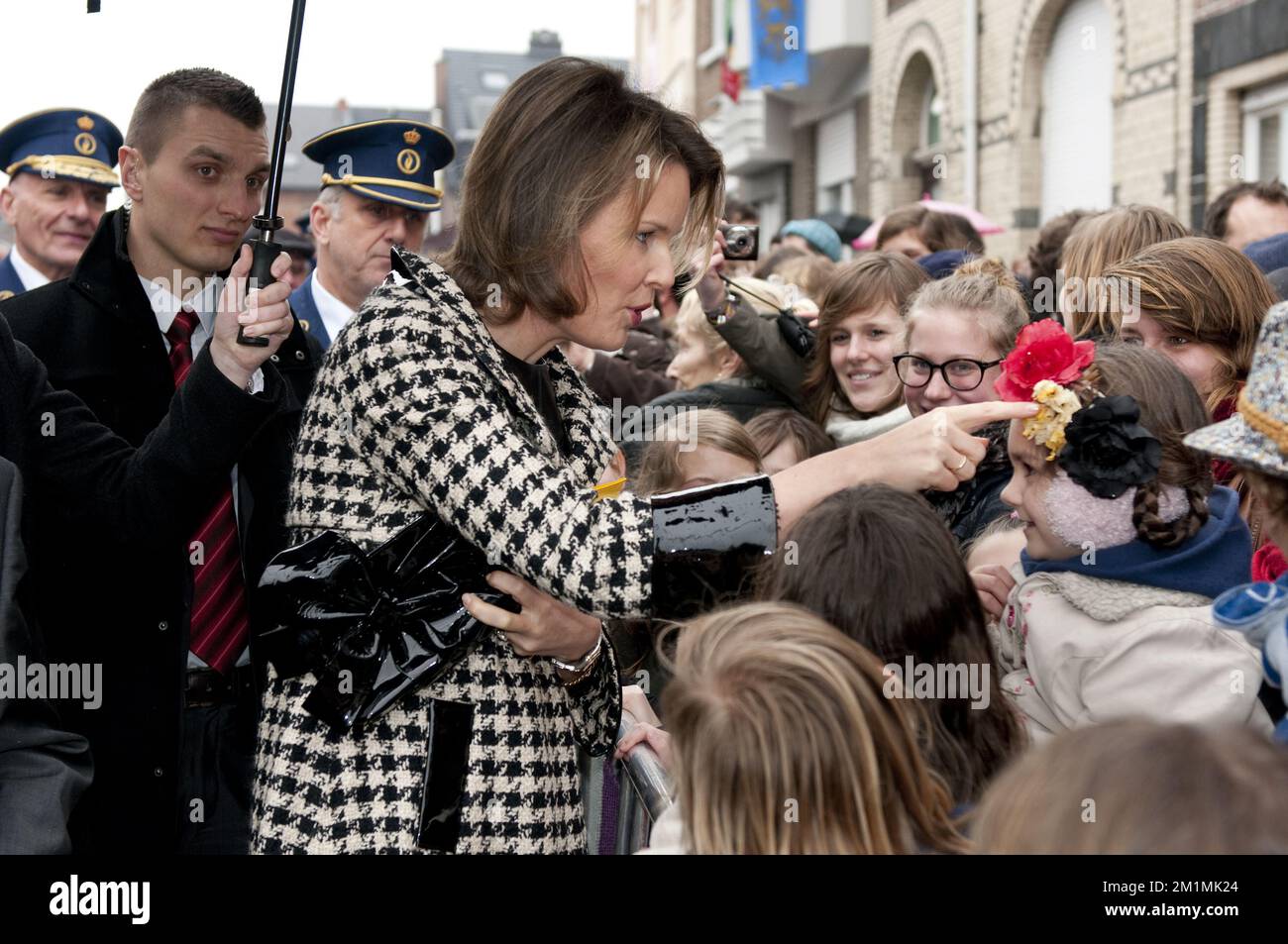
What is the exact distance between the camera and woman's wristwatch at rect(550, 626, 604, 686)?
224 centimetres

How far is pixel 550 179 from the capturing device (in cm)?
217

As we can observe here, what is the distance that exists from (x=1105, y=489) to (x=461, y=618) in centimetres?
112

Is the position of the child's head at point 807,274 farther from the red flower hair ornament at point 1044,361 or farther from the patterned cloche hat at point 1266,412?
the patterned cloche hat at point 1266,412

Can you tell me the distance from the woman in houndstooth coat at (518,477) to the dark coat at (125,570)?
0.69 m

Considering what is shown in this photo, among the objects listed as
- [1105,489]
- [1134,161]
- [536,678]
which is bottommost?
[536,678]

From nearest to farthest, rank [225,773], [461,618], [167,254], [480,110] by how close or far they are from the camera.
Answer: [461,618] → [225,773] → [167,254] → [480,110]

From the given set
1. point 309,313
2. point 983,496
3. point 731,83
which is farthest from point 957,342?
point 731,83

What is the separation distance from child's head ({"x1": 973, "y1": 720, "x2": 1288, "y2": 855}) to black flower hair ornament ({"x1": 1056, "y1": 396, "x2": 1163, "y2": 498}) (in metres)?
1.05

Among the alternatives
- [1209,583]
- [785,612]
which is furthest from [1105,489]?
[785,612]

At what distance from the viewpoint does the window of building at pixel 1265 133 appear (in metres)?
9.02

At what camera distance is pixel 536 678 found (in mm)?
2180

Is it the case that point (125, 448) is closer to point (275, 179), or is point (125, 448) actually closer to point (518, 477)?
point (275, 179)

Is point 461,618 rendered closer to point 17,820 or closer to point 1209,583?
point 17,820

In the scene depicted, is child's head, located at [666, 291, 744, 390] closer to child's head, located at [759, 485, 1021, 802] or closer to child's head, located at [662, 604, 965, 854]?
child's head, located at [759, 485, 1021, 802]
